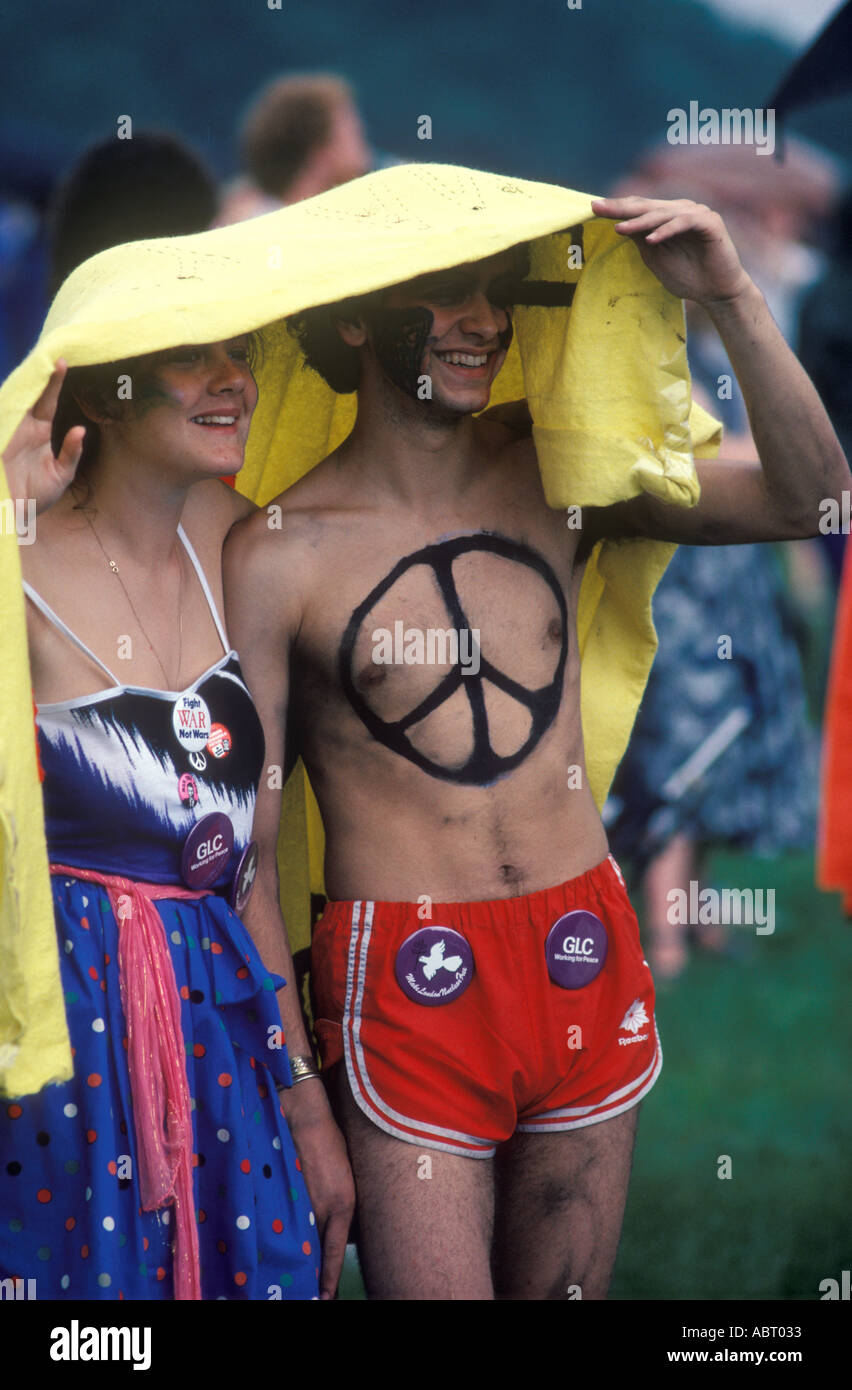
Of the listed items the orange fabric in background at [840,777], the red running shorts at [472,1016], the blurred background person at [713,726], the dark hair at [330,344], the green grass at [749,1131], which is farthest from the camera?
the blurred background person at [713,726]

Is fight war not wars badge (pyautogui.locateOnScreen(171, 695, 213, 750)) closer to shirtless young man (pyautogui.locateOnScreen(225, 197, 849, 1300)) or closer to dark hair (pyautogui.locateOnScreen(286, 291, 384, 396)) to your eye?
shirtless young man (pyautogui.locateOnScreen(225, 197, 849, 1300))

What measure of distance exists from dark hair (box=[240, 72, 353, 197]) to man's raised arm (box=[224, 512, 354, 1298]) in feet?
8.85

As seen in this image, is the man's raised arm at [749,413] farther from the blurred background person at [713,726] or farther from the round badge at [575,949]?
the blurred background person at [713,726]

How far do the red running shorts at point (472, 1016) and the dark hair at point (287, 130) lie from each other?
302 centimetres

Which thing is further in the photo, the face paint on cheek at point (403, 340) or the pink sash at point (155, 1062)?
the face paint on cheek at point (403, 340)

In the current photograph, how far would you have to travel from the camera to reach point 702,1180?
4.48 meters

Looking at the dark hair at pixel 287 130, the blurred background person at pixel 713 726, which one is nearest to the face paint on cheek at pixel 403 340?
the dark hair at pixel 287 130

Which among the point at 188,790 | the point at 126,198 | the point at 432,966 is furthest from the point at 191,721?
the point at 126,198

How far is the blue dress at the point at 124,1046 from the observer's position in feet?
7.50

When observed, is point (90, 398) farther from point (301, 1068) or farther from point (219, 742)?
point (301, 1068)
